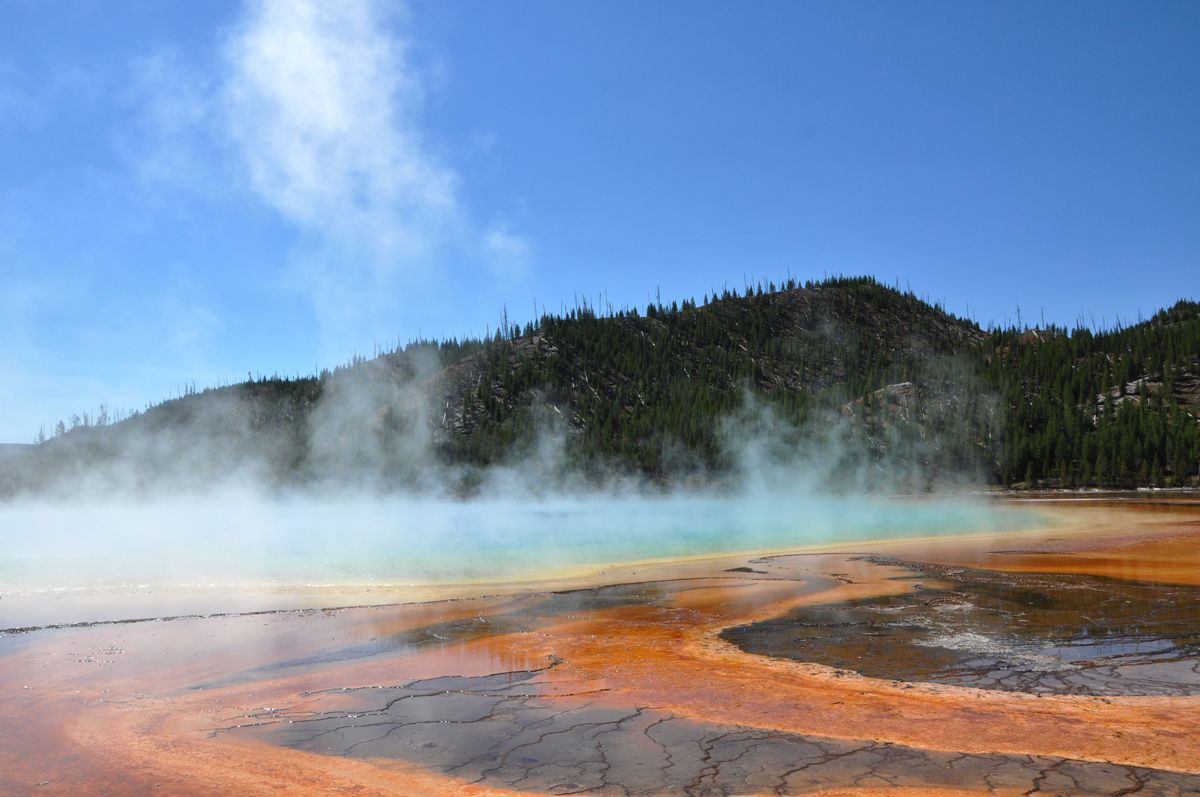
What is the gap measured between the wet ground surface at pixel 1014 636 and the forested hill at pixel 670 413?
76.3 metres

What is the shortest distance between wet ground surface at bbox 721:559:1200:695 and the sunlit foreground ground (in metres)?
0.06

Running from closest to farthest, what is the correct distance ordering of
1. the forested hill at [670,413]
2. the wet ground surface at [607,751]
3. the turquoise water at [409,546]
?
the wet ground surface at [607,751]
the turquoise water at [409,546]
the forested hill at [670,413]

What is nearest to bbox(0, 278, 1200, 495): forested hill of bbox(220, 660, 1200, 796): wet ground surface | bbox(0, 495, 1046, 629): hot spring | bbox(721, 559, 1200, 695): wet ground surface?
bbox(0, 495, 1046, 629): hot spring

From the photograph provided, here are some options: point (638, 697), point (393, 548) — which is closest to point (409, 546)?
point (393, 548)

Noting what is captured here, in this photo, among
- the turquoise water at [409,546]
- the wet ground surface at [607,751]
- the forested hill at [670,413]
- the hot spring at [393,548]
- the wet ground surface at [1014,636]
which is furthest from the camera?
the forested hill at [670,413]

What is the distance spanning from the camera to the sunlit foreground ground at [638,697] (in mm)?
6590

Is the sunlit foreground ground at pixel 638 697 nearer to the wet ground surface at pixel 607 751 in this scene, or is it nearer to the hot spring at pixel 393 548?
the wet ground surface at pixel 607 751

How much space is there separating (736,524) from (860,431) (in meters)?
68.8

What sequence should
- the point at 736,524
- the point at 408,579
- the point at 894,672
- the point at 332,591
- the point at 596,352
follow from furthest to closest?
1. the point at 596,352
2. the point at 736,524
3. the point at 408,579
4. the point at 332,591
5. the point at 894,672

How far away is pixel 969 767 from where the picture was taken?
6395 millimetres

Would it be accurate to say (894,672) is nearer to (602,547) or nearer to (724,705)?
(724,705)

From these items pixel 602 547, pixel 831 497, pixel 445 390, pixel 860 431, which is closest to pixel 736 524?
pixel 602 547

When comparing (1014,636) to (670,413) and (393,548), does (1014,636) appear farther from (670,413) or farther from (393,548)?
(670,413)

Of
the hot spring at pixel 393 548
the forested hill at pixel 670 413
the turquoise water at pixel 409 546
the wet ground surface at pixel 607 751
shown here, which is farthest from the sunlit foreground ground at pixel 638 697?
the forested hill at pixel 670 413
